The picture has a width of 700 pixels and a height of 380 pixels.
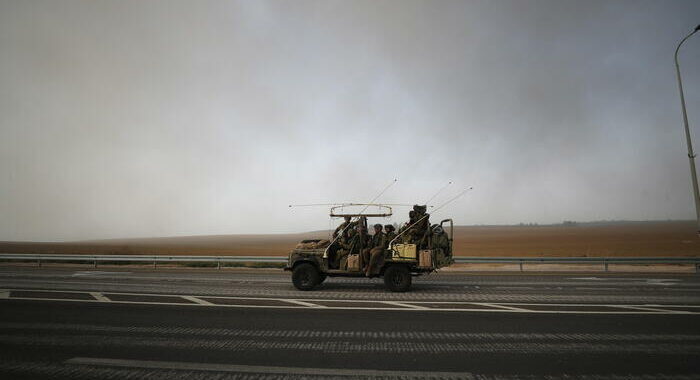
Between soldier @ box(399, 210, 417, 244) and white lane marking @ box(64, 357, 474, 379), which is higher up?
soldier @ box(399, 210, 417, 244)

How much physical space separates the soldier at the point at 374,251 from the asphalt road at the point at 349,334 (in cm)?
77

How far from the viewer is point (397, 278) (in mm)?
11172

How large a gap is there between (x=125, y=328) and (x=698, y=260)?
73.5 ft

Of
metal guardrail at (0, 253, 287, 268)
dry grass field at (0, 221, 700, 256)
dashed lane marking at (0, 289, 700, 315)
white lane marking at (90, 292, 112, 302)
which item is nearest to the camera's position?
dashed lane marking at (0, 289, 700, 315)

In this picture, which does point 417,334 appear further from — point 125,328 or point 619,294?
point 619,294

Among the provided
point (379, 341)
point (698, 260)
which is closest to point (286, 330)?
point (379, 341)

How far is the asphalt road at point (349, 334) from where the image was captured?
4.69m

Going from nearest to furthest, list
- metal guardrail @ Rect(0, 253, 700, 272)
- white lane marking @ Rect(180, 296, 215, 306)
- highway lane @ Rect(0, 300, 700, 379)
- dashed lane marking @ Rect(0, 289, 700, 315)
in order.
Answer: highway lane @ Rect(0, 300, 700, 379) → dashed lane marking @ Rect(0, 289, 700, 315) → white lane marking @ Rect(180, 296, 215, 306) → metal guardrail @ Rect(0, 253, 700, 272)

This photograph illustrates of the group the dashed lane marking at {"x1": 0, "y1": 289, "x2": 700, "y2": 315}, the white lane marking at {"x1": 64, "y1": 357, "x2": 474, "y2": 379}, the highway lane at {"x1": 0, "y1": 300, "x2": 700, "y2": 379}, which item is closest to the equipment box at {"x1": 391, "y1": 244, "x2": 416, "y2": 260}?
the dashed lane marking at {"x1": 0, "y1": 289, "x2": 700, "y2": 315}

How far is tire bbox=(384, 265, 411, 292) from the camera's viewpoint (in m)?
11.1

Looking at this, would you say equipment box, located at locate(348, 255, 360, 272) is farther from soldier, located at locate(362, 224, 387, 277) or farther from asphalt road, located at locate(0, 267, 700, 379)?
asphalt road, located at locate(0, 267, 700, 379)

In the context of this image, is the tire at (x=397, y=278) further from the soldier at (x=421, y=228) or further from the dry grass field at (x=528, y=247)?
the dry grass field at (x=528, y=247)

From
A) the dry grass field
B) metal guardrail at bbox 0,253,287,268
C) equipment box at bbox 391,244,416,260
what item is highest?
equipment box at bbox 391,244,416,260

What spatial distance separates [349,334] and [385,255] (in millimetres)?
5058
